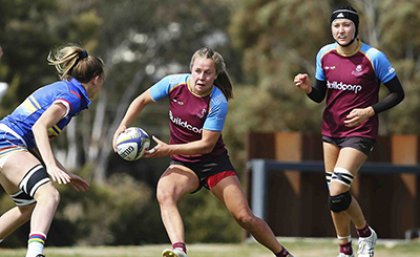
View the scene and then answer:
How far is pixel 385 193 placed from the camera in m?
17.6

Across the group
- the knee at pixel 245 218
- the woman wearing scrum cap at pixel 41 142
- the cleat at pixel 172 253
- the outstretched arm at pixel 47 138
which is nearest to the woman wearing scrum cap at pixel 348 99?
the knee at pixel 245 218

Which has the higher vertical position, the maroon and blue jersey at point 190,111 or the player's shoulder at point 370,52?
the player's shoulder at point 370,52

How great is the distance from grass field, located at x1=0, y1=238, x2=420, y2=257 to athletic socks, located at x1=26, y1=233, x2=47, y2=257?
11.9ft

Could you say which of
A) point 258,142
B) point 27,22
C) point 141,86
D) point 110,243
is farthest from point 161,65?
point 258,142

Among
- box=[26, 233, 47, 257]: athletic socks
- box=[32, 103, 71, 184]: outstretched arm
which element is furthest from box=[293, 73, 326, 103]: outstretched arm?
box=[26, 233, 47, 257]: athletic socks

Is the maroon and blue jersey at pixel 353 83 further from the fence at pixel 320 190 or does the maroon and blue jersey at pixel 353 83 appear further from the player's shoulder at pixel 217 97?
the fence at pixel 320 190

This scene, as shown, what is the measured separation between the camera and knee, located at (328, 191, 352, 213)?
9.51 m

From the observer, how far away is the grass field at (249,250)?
41.4ft

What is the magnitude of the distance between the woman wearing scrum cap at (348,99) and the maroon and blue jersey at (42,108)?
89.1 inches

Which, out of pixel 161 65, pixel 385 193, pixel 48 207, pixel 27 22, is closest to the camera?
pixel 48 207

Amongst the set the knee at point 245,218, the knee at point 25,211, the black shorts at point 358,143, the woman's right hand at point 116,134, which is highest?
the woman's right hand at point 116,134

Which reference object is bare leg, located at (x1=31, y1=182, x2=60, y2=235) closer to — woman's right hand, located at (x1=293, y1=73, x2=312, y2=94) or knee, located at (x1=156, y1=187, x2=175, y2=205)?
knee, located at (x1=156, y1=187, x2=175, y2=205)

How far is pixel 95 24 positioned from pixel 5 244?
1370 cm

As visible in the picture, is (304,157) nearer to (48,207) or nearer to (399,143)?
(399,143)
